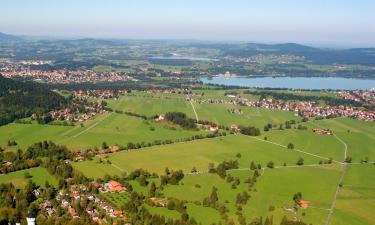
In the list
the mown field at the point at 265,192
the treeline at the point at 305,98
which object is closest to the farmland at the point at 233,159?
the mown field at the point at 265,192

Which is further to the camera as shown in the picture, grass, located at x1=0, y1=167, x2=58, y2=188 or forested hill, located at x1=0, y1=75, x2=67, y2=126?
forested hill, located at x1=0, y1=75, x2=67, y2=126

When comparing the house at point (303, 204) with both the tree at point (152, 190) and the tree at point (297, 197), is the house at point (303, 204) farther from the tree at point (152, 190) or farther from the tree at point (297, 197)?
the tree at point (152, 190)

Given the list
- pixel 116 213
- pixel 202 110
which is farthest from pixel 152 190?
pixel 202 110

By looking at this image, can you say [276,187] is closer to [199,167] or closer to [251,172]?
[251,172]

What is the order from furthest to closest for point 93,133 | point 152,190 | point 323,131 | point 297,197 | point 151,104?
1. point 151,104
2. point 323,131
3. point 93,133
4. point 297,197
5. point 152,190

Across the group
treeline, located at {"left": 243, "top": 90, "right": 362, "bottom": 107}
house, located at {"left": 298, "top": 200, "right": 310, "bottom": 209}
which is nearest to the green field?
treeline, located at {"left": 243, "top": 90, "right": 362, "bottom": 107}

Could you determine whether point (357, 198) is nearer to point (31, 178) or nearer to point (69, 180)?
point (69, 180)

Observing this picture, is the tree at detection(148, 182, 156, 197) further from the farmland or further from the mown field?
the mown field
